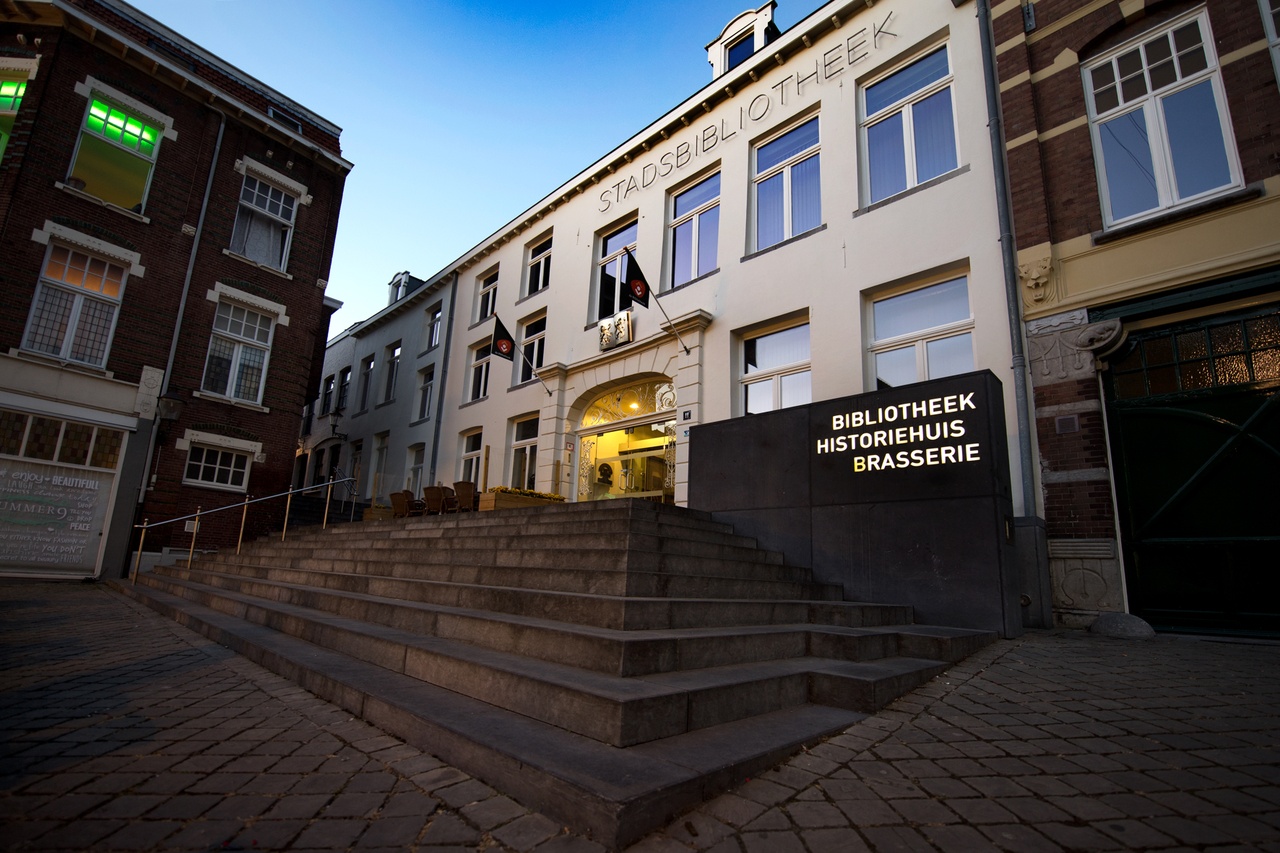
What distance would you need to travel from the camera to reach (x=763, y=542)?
7625 millimetres

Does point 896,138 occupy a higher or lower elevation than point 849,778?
higher

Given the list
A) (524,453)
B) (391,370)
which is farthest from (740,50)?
(391,370)

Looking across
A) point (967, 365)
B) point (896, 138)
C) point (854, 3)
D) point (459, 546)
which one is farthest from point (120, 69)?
point (967, 365)

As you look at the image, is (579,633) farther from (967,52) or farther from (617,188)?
(617,188)

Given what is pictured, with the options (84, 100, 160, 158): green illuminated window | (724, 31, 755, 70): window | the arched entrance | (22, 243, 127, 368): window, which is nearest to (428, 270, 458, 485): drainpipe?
the arched entrance

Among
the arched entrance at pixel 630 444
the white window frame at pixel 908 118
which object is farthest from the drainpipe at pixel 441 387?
the white window frame at pixel 908 118

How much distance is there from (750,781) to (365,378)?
24951mm

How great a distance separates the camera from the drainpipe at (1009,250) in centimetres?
742

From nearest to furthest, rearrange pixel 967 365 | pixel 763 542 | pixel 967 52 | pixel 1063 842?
pixel 1063 842
pixel 763 542
pixel 967 365
pixel 967 52

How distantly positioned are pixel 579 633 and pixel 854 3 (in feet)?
40.7

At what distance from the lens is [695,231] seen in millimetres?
13305

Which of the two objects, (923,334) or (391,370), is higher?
(391,370)

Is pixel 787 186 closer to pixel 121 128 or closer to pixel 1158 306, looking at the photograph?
pixel 1158 306

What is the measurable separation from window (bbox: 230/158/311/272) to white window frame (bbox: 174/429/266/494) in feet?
15.8
